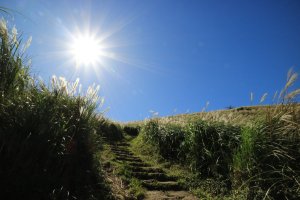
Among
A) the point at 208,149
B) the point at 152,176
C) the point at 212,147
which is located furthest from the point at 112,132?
the point at 212,147

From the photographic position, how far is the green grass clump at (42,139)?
13.8 feet

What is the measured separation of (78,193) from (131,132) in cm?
1358

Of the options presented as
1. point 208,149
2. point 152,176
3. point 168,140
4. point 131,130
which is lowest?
point 152,176

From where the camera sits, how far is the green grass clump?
4219 mm

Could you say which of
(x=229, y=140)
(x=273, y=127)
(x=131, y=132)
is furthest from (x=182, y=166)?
(x=131, y=132)

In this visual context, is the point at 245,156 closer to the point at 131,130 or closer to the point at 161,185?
the point at 161,185

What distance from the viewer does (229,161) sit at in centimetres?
749

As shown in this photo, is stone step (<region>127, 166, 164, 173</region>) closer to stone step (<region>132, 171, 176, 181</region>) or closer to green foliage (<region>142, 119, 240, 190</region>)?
stone step (<region>132, 171, 176, 181</region>)

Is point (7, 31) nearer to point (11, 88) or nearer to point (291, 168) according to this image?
point (11, 88)

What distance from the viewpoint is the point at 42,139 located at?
4.66 meters

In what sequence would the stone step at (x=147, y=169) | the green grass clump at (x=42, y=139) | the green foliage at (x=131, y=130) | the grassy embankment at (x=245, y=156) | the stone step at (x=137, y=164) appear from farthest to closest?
the green foliage at (x=131, y=130) → the stone step at (x=137, y=164) → the stone step at (x=147, y=169) → the grassy embankment at (x=245, y=156) → the green grass clump at (x=42, y=139)

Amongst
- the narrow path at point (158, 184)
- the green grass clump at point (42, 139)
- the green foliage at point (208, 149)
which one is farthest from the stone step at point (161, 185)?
the green grass clump at point (42, 139)

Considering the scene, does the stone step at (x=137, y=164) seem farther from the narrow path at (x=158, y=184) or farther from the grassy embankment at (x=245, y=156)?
the grassy embankment at (x=245, y=156)

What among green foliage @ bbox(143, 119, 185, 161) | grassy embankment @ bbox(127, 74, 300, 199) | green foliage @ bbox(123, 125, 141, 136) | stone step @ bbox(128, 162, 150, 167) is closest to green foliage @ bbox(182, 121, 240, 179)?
grassy embankment @ bbox(127, 74, 300, 199)
